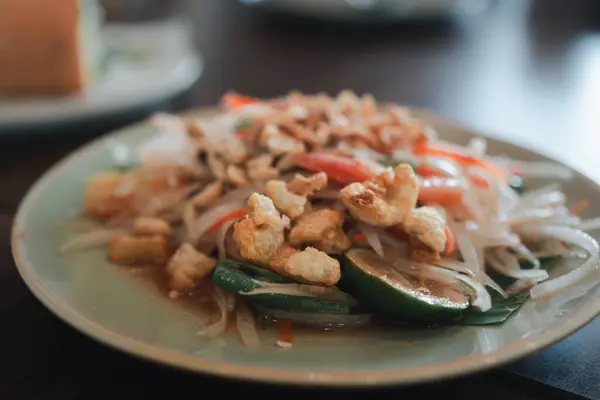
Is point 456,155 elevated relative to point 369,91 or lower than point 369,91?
elevated

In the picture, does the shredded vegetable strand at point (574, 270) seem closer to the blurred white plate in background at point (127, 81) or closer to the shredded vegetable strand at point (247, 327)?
the shredded vegetable strand at point (247, 327)

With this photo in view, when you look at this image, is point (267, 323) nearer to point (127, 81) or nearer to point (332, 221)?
point (332, 221)

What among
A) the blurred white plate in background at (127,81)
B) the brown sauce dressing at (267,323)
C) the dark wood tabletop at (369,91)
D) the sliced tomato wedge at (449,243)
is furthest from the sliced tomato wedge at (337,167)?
the blurred white plate in background at (127,81)

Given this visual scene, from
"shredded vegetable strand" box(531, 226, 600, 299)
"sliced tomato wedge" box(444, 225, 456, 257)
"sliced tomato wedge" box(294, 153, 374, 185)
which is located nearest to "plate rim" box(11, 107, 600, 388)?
"shredded vegetable strand" box(531, 226, 600, 299)

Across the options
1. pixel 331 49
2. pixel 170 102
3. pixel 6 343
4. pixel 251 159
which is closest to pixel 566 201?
pixel 251 159

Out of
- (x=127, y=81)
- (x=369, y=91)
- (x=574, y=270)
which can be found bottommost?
(x=127, y=81)

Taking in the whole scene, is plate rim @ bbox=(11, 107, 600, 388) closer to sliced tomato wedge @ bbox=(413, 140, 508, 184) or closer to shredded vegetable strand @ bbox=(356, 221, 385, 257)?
shredded vegetable strand @ bbox=(356, 221, 385, 257)

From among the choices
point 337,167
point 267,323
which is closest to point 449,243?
point 337,167
